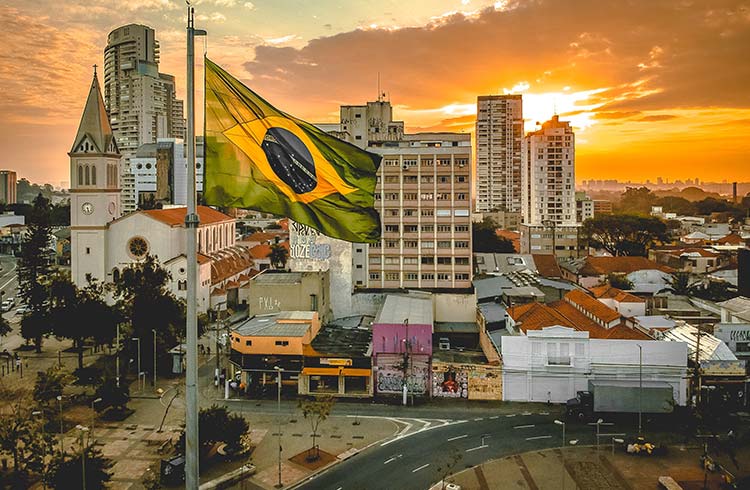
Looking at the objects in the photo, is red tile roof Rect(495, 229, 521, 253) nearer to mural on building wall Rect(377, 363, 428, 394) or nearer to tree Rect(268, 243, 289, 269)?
tree Rect(268, 243, 289, 269)

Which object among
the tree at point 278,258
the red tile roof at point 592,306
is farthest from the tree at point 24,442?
the tree at point 278,258

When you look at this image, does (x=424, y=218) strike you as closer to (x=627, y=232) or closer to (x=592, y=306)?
(x=592, y=306)

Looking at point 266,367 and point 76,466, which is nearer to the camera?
point 76,466

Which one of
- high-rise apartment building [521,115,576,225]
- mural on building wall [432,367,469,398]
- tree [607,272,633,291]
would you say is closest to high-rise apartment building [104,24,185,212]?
high-rise apartment building [521,115,576,225]

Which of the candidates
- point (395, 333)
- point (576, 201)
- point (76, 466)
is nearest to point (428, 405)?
point (395, 333)

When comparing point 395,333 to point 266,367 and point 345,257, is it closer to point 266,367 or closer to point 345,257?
point 266,367

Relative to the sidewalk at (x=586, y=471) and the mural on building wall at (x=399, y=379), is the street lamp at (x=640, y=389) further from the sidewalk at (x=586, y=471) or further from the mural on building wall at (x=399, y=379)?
the mural on building wall at (x=399, y=379)
